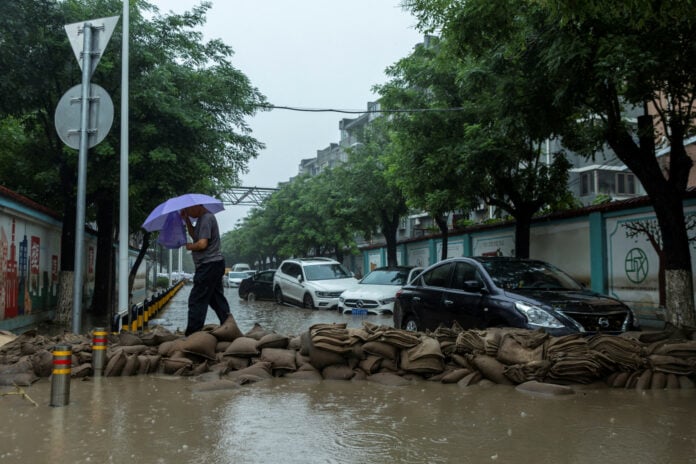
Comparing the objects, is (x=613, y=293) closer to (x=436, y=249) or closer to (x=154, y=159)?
(x=154, y=159)

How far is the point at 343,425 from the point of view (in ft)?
16.4

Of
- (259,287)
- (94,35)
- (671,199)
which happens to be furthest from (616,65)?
(259,287)

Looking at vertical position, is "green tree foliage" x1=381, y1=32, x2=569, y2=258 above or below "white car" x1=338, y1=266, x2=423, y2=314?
above

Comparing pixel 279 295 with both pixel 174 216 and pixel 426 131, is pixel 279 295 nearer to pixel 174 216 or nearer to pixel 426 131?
pixel 426 131

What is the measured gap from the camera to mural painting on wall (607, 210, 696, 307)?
14812 millimetres

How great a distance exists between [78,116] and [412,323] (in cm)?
572

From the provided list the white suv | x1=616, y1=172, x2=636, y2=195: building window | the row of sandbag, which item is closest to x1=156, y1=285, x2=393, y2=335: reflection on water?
the white suv

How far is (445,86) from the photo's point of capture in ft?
62.6

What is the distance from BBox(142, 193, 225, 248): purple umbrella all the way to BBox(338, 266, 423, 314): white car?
8.63 metres

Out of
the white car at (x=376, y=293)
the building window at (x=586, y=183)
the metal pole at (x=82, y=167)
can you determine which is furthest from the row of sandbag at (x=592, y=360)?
the building window at (x=586, y=183)

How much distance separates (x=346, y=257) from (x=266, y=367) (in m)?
43.1

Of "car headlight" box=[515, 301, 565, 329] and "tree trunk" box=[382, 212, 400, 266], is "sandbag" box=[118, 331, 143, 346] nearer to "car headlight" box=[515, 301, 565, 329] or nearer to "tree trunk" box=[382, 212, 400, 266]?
"car headlight" box=[515, 301, 565, 329]

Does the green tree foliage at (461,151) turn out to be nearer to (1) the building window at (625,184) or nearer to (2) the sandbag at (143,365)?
(2) the sandbag at (143,365)

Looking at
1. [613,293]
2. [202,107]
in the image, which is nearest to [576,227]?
[613,293]
